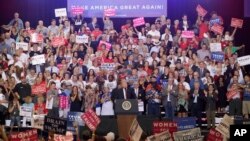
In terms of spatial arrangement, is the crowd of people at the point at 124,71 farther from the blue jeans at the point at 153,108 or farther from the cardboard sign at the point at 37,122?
the cardboard sign at the point at 37,122

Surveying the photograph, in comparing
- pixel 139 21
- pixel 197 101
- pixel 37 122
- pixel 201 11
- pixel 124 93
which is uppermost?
pixel 201 11

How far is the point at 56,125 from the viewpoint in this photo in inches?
389

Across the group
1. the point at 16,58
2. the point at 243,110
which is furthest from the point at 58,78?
the point at 243,110

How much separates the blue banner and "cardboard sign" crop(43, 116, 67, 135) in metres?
12.1

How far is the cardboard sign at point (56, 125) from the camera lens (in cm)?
980

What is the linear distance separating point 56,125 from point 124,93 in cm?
700

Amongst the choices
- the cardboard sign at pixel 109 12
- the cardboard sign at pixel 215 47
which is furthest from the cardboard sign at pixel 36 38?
the cardboard sign at pixel 215 47

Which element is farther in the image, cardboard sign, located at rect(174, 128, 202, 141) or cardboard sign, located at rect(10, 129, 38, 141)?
cardboard sign, located at rect(10, 129, 38, 141)

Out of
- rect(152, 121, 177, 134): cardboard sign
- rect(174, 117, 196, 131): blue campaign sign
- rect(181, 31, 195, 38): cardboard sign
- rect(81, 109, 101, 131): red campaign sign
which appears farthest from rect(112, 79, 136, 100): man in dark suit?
rect(152, 121, 177, 134): cardboard sign

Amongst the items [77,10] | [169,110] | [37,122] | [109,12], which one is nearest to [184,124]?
[37,122]

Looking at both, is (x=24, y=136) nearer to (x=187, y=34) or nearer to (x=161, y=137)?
(x=161, y=137)

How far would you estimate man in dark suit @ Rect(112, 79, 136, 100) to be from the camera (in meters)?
16.8

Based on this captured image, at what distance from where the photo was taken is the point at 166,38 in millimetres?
19562

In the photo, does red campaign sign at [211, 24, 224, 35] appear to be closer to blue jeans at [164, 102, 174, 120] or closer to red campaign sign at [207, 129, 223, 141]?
blue jeans at [164, 102, 174, 120]
